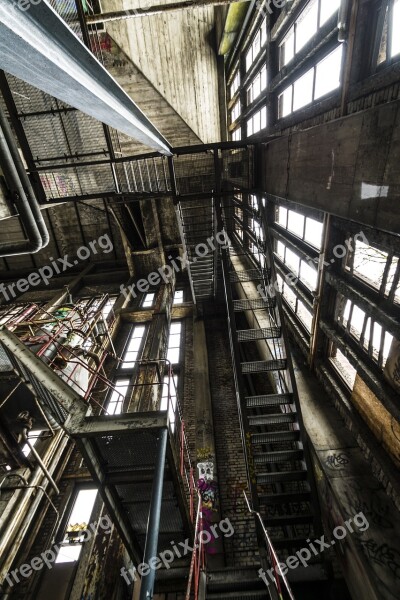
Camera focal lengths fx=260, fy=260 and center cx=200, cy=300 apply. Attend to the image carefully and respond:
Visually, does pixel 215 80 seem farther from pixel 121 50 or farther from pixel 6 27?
pixel 6 27

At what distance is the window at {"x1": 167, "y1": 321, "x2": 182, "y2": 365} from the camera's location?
9.66 meters

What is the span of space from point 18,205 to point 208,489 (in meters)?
6.79

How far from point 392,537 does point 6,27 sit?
547cm

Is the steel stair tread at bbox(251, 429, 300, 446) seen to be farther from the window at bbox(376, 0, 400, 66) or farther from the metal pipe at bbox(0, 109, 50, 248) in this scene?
the metal pipe at bbox(0, 109, 50, 248)

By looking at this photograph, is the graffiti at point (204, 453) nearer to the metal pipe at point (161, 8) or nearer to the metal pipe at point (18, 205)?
the metal pipe at point (18, 205)

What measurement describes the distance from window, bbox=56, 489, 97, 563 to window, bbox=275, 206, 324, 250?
7287 mm

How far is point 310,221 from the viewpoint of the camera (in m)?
4.85

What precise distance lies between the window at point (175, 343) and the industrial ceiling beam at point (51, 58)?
27.6 ft

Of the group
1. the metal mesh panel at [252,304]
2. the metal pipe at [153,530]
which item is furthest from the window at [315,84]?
the metal pipe at [153,530]

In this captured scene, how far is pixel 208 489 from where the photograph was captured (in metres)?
5.73

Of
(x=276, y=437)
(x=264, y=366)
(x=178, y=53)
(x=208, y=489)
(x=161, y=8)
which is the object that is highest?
(x=178, y=53)

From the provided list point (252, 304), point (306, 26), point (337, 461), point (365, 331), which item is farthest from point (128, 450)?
point (306, 26)

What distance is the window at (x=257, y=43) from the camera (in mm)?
6195

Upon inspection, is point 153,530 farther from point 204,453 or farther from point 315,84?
point 315,84
